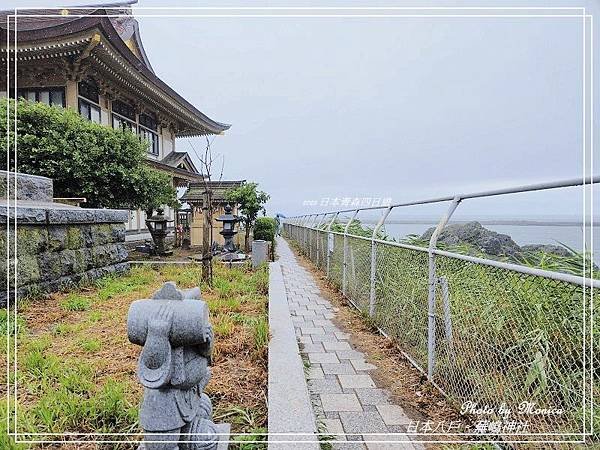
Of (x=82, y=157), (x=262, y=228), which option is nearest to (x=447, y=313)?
(x=82, y=157)

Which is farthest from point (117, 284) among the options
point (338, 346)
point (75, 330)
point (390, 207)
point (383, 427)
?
point (383, 427)

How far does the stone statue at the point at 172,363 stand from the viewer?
1.03 metres

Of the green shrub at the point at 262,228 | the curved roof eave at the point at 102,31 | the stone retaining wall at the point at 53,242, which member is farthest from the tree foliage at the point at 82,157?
the green shrub at the point at 262,228

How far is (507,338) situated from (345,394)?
920 mm

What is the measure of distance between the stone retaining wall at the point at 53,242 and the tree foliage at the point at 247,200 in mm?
2464

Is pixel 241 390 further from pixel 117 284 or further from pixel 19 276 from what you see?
pixel 117 284

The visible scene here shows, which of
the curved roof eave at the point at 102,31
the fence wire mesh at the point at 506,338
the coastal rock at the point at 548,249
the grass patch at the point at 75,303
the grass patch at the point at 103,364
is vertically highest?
the curved roof eave at the point at 102,31

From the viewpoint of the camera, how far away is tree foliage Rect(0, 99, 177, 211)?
523 centimetres

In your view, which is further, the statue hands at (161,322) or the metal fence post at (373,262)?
the metal fence post at (373,262)

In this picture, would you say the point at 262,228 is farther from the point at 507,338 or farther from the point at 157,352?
the point at 157,352

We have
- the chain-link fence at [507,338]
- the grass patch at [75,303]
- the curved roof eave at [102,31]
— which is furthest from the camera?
the curved roof eave at [102,31]

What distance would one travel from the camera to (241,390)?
186 centimetres

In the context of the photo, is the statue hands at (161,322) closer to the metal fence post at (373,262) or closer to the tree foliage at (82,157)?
the metal fence post at (373,262)

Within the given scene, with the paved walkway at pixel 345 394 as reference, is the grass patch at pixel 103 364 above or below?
above
